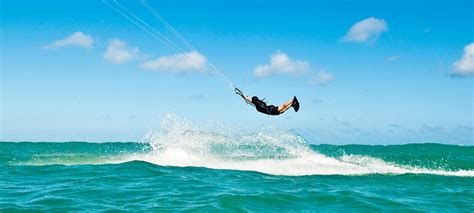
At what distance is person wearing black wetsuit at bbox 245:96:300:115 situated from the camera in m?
20.8

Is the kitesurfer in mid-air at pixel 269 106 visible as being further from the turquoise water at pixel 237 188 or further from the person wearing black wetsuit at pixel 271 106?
the turquoise water at pixel 237 188

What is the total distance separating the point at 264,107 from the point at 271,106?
334 mm

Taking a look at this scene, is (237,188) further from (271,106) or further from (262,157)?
(262,157)

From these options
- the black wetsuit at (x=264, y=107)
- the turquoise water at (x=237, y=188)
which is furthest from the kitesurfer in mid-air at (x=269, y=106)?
the turquoise water at (x=237, y=188)

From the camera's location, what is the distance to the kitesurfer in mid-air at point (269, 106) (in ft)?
68.2

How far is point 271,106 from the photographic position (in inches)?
832

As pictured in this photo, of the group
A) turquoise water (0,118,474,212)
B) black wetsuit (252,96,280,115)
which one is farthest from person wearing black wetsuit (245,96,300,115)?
turquoise water (0,118,474,212)

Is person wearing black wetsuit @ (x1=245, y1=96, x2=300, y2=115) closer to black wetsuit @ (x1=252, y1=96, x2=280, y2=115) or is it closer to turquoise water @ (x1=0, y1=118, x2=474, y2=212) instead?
black wetsuit @ (x1=252, y1=96, x2=280, y2=115)

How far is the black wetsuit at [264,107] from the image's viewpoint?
68.1 feet

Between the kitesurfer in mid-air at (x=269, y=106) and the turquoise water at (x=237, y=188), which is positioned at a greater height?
the kitesurfer in mid-air at (x=269, y=106)

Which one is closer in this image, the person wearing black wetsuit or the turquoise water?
the turquoise water

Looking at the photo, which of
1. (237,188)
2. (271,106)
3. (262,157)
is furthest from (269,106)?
(262,157)

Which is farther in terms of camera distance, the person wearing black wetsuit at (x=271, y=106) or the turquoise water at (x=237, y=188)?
the person wearing black wetsuit at (x=271, y=106)

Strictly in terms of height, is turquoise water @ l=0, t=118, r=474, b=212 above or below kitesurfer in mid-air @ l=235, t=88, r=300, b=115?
below
